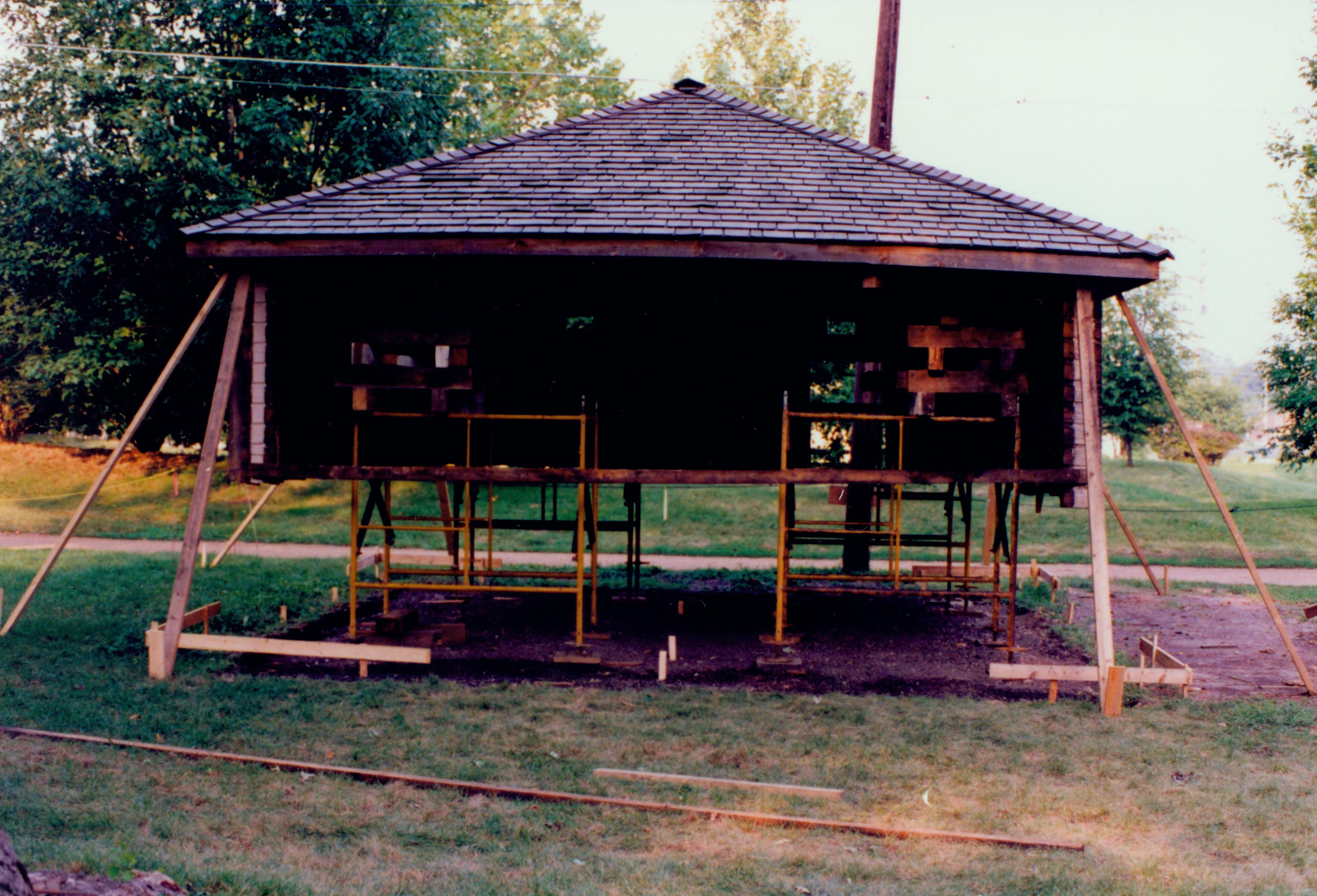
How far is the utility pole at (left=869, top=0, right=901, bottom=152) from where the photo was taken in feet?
51.6

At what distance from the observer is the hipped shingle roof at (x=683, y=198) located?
32.2 feet

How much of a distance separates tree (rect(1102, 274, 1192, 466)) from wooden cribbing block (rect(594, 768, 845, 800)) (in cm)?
2426

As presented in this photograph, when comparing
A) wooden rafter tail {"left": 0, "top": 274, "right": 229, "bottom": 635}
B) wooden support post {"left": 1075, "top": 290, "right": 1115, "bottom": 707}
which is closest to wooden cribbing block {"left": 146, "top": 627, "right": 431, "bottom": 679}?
wooden rafter tail {"left": 0, "top": 274, "right": 229, "bottom": 635}

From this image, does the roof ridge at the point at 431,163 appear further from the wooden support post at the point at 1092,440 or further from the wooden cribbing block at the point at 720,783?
the wooden cribbing block at the point at 720,783

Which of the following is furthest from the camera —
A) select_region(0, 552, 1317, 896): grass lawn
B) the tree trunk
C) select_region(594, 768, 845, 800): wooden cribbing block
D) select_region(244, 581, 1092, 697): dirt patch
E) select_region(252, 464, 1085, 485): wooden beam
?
select_region(252, 464, 1085, 485): wooden beam

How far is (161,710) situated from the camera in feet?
27.4

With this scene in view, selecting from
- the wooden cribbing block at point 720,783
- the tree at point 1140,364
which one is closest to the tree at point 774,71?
the tree at point 1140,364

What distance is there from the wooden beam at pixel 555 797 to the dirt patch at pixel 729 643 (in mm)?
2661

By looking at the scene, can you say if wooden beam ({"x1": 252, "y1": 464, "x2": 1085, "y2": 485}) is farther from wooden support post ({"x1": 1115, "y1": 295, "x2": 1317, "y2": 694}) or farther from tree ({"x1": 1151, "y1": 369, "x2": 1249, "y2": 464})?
tree ({"x1": 1151, "y1": 369, "x2": 1249, "y2": 464})

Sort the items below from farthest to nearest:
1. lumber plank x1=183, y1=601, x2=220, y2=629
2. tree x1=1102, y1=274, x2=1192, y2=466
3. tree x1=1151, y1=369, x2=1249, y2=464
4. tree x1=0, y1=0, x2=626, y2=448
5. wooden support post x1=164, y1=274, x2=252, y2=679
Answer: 1. tree x1=1151, y1=369, x2=1249, y2=464
2. tree x1=1102, y1=274, x2=1192, y2=466
3. tree x1=0, y1=0, x2=626, y2=448
4. lumber plank x1=183, y1=601, x2=220, y2=629
5. wooden support post x1=164, y1=274, x2=252, y2=679

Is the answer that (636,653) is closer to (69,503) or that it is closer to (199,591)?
(199,591)

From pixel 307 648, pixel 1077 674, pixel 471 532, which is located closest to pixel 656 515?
pixel 471 532

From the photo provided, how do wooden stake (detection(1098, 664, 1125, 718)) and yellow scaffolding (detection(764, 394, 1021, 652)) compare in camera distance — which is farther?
yellow scaffolding (detection(764, 394, 1021, 652))

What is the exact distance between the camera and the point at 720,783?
689 cm
